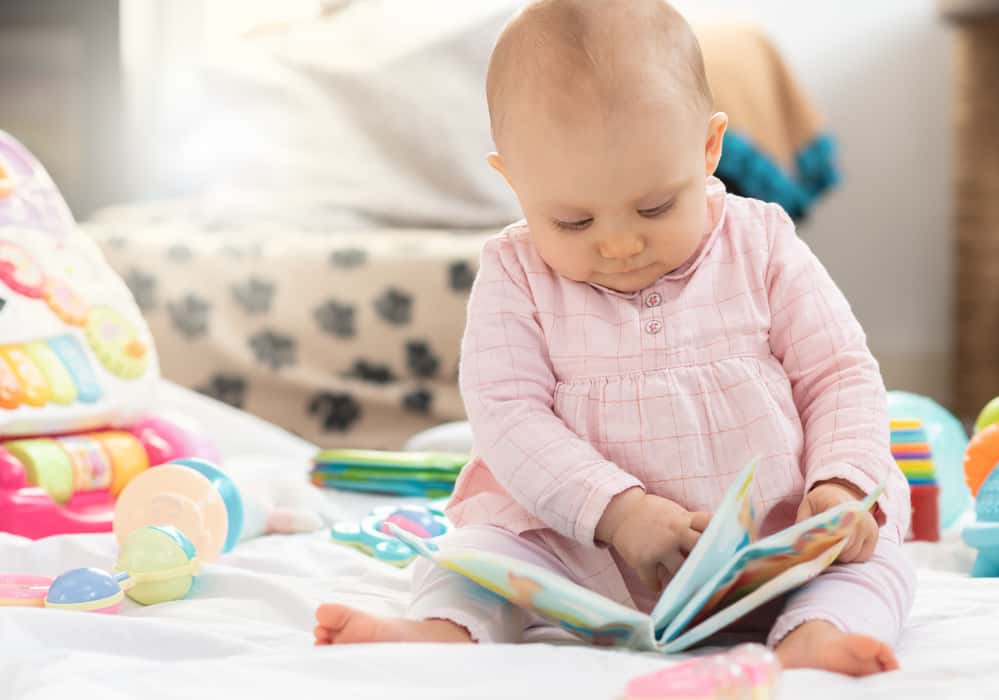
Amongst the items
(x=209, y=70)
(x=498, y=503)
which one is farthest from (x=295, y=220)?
(x=498, y=503)

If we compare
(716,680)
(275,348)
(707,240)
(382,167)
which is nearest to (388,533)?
(707,240)

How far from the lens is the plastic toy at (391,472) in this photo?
1.53 meters

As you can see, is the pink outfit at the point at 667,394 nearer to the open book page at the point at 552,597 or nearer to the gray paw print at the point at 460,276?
the open book page at the point at 552,597

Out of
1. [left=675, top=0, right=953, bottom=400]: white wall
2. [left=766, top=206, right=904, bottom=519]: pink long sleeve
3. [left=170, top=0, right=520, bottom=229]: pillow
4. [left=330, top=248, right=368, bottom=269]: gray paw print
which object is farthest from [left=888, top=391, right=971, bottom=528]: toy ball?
[left=675, top=0, right=953, bottom=400]: white wall

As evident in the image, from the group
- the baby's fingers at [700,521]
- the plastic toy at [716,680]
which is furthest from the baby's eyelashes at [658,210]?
the plastic toy at [716,680]

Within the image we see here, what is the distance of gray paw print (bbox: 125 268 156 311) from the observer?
2.30 m

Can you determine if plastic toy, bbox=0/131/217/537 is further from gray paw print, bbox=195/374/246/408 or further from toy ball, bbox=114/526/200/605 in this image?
gray paw print, bbox=195/374/246/408

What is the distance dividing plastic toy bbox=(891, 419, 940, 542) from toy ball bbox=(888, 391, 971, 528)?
7 cm

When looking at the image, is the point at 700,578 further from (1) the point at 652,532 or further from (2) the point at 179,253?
(2) the point at 179,253

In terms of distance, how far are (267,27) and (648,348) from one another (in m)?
2.32

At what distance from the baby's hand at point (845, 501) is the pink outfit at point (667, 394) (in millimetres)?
11

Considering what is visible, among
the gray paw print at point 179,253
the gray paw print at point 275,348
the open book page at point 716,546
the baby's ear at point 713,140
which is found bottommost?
the gray paw print at point 275,348

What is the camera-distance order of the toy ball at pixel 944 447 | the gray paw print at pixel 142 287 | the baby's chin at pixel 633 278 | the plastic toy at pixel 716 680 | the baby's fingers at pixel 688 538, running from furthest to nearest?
the gray paw print at pixel 142 287 → the toy ball at pixel 944 447 → the baby's chin at pixel 633 278 → the baby's fingers at pixel 688 538 → the plastic toy at pixel 716 680

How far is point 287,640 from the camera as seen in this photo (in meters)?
0.84
